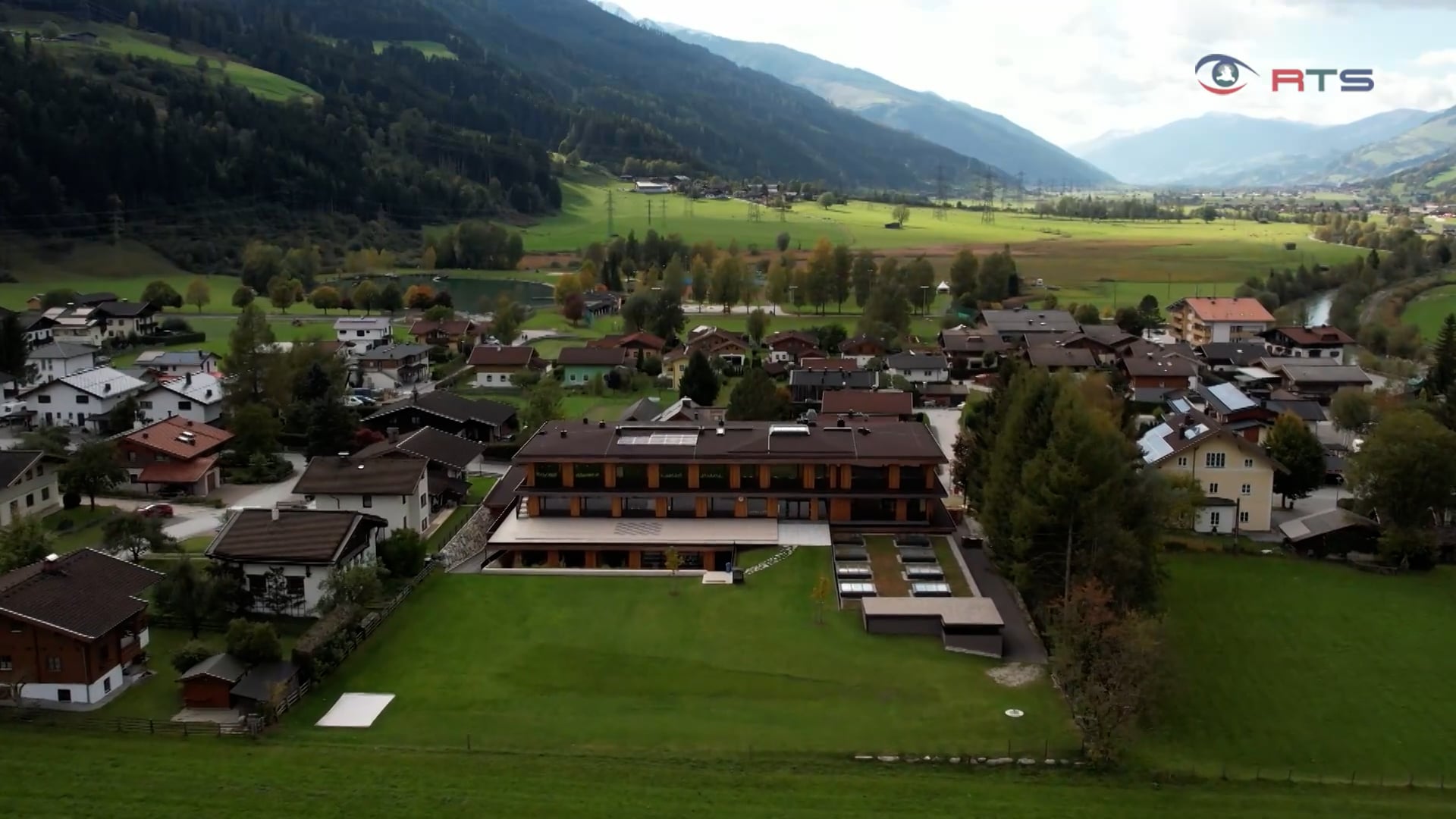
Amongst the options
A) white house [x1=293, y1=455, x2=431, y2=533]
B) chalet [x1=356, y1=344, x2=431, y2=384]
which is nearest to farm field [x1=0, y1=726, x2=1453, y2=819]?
white house [x1=293, y1=455, x2=431, y2=533]

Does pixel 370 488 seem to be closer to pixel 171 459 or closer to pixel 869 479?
pixel 171 459

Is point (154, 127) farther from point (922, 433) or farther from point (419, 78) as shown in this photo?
point (922, 433)

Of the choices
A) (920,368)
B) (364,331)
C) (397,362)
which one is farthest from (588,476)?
(364,331)

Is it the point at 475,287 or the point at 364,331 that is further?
the point at 475,287

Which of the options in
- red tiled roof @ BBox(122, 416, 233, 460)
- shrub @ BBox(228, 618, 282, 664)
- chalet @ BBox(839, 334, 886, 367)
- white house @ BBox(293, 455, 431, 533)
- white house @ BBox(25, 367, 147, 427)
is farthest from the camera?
chalet @ BBox(839, 334, 886, 367)

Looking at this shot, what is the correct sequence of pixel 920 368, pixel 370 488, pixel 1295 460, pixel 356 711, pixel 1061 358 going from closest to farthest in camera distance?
pixel 356 711 → pixel 370 488 → pixel 1295 460 → pixel 920 368 → pixel 1061 358

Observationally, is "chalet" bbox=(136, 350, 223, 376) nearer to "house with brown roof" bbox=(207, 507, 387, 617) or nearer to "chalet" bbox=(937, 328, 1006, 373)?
"house with brown roof" bbox=(207, 507, 387, 617)

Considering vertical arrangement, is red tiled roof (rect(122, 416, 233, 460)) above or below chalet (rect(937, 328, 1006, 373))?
below
